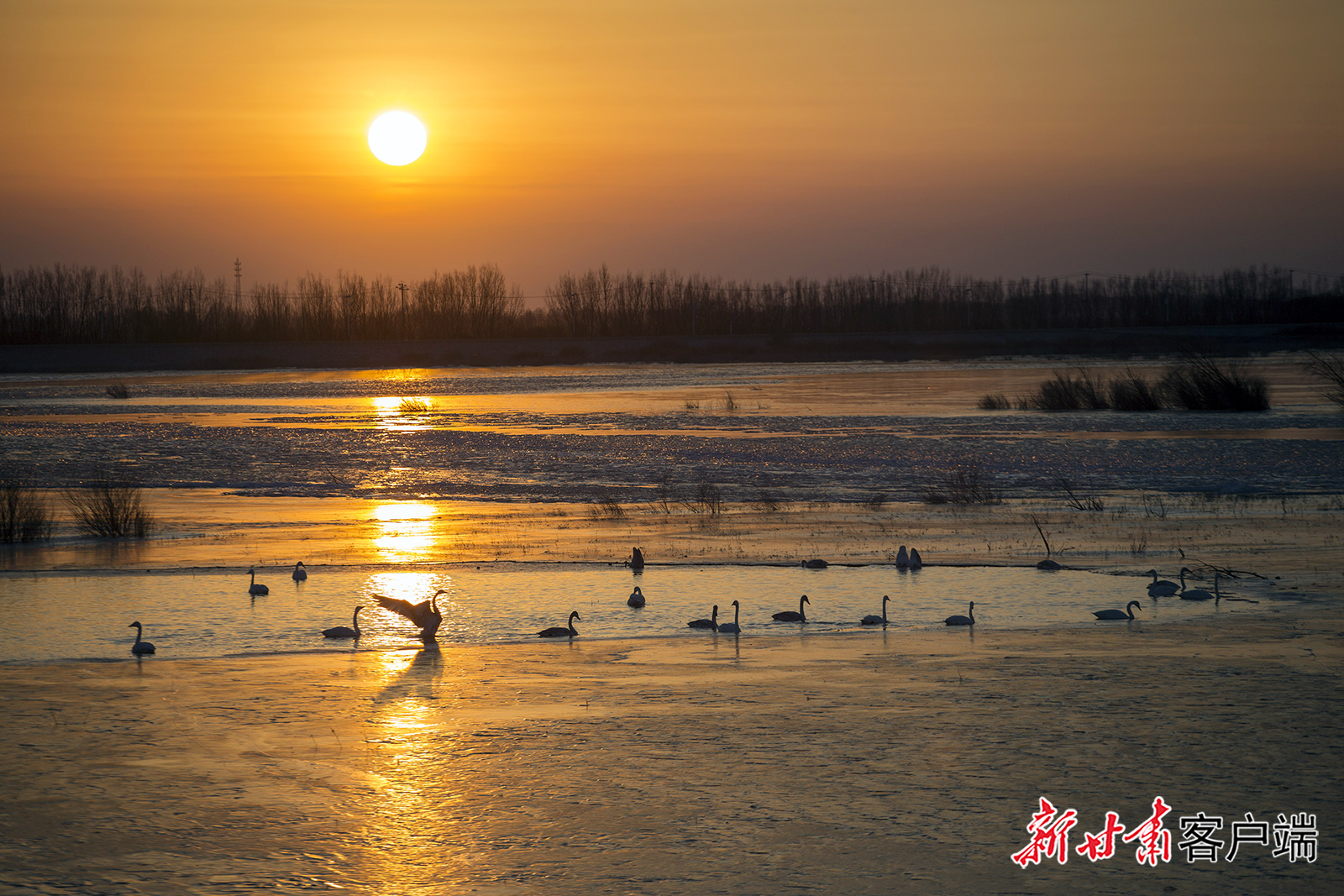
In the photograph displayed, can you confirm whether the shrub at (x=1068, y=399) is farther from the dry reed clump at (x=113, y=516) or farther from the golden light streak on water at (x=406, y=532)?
the dry reed clump at (x=113, y=516)

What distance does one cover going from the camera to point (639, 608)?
28.4ft

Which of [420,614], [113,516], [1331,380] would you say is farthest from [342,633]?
[1331,380]

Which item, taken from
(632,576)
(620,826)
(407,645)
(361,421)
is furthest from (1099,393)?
(620,826)

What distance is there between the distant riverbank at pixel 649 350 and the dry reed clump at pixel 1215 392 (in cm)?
3359

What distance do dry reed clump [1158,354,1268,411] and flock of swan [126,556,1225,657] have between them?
832 inches

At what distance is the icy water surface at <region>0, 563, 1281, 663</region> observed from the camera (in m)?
7.87

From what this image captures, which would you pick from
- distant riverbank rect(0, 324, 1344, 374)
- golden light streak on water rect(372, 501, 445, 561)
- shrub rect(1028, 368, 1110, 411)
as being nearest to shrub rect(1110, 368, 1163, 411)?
shrub rect(1028, 368, 1110, 411)

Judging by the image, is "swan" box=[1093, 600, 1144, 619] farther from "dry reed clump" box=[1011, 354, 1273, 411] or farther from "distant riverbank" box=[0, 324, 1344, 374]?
"distant riverbank" box=[0, 324, 1344, 374]

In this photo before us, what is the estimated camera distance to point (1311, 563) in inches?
401

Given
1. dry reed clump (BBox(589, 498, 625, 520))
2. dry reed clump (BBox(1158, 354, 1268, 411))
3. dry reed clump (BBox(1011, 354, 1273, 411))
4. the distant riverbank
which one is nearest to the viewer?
dry reed clump (BBox(589, 498, 625, 520))

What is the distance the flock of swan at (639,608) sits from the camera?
7.43m

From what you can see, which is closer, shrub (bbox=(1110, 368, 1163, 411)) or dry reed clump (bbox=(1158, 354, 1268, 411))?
dry reed clump (bbox=(1158, 354, 1268, 411))

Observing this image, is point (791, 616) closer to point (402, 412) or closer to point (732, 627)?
point (732, 627)

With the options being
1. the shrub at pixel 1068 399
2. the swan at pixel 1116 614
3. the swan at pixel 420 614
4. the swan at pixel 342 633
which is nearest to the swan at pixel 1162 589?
the swan at pixel 1116 614
